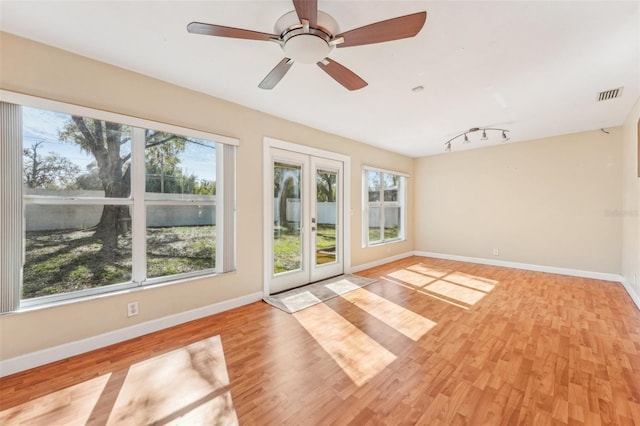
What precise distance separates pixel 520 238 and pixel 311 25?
19.0 ft

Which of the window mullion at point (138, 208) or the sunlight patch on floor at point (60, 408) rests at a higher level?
the window mullion at point (138, 208)

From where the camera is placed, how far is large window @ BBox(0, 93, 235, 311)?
7.18 feet

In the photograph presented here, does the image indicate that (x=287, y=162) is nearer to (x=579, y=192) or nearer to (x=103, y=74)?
(x=103, y=74)

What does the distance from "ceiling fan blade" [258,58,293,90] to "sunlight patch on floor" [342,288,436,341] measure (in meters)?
2.70

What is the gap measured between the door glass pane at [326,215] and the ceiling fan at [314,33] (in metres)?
2.57

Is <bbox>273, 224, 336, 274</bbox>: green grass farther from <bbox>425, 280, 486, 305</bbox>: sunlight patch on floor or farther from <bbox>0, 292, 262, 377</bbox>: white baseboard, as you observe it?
<bbox>425, 280, 486, 305</bbox>: sunlight patch on floor

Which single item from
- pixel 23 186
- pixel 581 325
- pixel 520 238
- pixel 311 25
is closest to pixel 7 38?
pixel 23 186

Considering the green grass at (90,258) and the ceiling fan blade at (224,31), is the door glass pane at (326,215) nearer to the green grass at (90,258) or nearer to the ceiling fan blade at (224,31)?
the green grass at (90,258)

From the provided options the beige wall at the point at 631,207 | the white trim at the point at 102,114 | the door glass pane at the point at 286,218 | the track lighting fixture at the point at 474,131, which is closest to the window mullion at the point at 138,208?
the white trim at the point at 102,114

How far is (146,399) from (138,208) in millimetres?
1743

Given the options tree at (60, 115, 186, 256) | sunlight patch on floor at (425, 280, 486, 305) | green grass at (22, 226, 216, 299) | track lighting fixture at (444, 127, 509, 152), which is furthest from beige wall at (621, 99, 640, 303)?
tree at (60, 115, 186, 256)

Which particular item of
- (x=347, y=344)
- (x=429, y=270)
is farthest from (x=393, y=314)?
(x=429, y=270)

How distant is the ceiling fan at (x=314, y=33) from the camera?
1.55 meters

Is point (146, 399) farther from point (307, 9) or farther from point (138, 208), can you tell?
point (307, 9)
